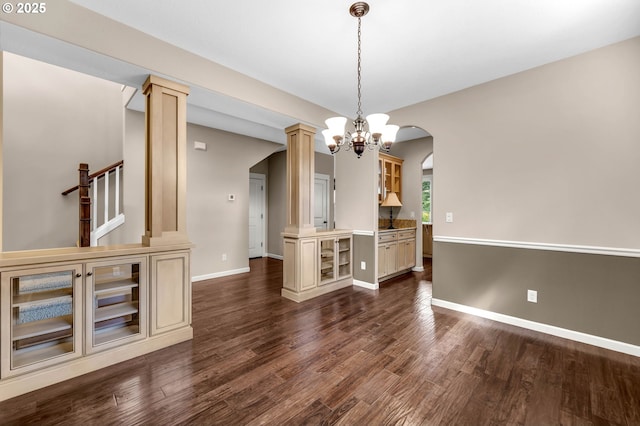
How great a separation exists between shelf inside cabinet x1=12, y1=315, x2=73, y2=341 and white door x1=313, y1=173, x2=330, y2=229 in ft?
17.9

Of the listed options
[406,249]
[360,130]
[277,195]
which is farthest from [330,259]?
[277,195]

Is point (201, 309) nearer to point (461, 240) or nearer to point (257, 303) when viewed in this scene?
point (257, 303)

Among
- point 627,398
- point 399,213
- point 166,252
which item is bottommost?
point 627,398

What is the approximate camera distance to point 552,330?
9.07 ft

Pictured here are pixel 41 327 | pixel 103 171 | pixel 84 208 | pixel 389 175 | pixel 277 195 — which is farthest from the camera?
pixel 277 195

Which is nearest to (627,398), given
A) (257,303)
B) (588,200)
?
(588,200)

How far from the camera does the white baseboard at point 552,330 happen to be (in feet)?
7.94

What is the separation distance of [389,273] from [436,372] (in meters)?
2.68

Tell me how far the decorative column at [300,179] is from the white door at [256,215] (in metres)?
3.10

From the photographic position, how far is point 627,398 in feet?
5.99

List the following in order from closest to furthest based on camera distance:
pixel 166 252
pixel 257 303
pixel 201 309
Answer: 1. pixel 166 252
2. pixel 201 309
3. pixel 257 303

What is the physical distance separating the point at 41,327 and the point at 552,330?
4.57m

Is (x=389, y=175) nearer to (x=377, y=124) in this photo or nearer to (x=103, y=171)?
(x=377, y=124)

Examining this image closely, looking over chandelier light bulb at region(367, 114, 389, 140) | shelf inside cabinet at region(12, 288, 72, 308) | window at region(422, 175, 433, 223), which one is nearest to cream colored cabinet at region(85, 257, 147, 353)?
shelf inside cabinet at region(12, 288, 72, 308)
